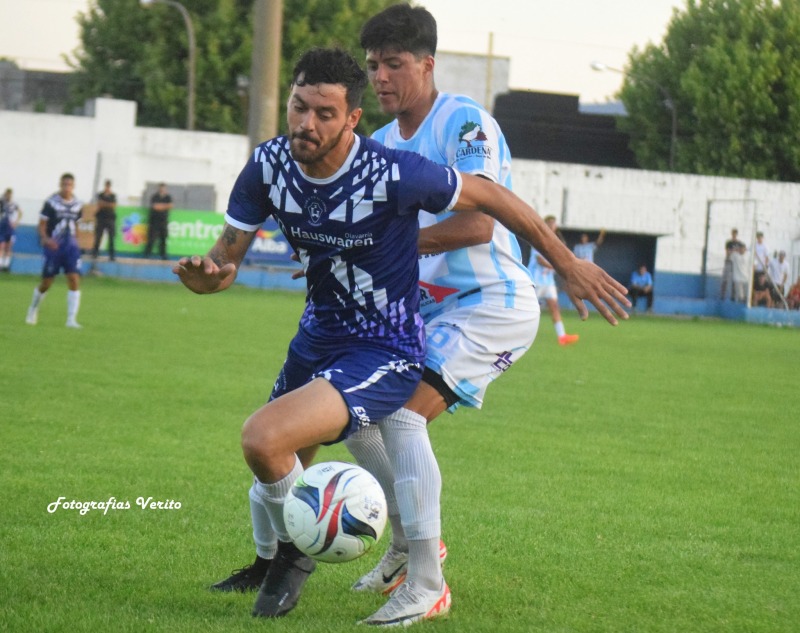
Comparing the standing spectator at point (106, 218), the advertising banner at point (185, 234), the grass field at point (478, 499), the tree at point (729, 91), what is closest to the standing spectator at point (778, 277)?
the advertising banner at point (185, 234)

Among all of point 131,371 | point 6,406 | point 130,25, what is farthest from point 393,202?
point 130,25

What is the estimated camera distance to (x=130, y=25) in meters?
46.7

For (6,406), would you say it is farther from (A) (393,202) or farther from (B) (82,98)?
(B) (82,98)

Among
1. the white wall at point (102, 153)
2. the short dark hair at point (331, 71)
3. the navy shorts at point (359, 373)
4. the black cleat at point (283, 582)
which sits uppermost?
the white wall at point (102, 153)

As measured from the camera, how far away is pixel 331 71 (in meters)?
4.16

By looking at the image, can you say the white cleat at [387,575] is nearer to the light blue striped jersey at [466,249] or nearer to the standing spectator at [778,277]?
the light blue striped jersey at [466,249]

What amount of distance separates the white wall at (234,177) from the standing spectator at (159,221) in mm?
4721

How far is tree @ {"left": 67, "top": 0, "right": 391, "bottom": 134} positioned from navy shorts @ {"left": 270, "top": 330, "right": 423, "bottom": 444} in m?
40.9

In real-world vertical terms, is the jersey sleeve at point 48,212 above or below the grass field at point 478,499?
above

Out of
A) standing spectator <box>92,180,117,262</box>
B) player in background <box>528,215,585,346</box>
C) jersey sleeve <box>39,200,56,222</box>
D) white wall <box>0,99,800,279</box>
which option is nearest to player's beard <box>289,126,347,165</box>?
jersey sleeve <box>39,200,56,222</box>

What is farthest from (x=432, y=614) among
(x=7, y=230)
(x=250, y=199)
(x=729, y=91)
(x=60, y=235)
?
(x=729, y=91)

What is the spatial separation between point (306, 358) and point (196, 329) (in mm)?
12867

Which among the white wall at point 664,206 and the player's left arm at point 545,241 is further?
the white wall at point 664,206

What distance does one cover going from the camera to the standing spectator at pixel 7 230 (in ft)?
92.9
